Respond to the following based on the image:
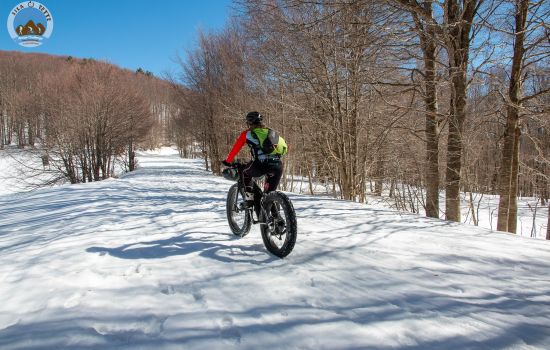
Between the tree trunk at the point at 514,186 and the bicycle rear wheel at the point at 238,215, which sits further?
the tree trunk at the point at 514,186

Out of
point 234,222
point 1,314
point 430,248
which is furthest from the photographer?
point 234,222

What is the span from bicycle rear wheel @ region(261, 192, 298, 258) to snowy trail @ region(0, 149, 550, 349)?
0.16m

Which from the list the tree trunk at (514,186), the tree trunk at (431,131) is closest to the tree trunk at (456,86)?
the tree trunk at (431,131)

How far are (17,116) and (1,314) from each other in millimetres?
55697

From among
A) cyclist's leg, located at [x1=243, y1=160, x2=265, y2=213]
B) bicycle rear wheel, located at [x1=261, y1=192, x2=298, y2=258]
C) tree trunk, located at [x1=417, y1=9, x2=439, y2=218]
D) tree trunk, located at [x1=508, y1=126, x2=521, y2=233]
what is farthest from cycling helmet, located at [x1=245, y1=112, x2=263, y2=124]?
tree trunk, located at [x1=508, y1=126, x2=521, y2=233]

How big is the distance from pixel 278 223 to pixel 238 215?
1.08 m

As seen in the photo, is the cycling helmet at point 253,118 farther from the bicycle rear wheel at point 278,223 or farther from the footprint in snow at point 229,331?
the footprint in snow at point 229,331

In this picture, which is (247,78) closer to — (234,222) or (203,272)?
(234,222)

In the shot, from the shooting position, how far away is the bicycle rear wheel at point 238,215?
14.2 feet

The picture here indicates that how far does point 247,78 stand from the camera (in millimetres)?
15938

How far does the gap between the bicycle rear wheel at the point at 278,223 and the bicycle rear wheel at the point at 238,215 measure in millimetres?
550

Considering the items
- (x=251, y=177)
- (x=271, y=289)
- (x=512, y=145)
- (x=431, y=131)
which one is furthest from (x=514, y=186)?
(x=271, y=289)

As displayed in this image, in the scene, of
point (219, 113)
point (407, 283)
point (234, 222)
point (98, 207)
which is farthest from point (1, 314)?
point (219, 113)

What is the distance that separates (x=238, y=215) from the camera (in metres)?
4.50
